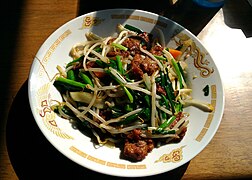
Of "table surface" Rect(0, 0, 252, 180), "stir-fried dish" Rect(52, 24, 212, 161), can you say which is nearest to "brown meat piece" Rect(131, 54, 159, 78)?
"stir-fried dish" Rect(52, 24, 212, 161)

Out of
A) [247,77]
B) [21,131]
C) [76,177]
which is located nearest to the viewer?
[76,177]

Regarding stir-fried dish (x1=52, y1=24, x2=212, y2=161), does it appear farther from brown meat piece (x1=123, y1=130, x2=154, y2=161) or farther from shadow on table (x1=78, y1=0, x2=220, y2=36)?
shadow on table (x1=78, y1=0, x2=220, y2=36)

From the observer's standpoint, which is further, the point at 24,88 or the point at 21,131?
the point at 24,88

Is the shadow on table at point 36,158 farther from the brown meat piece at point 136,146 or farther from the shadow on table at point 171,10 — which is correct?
the shadow on table at point 171,10

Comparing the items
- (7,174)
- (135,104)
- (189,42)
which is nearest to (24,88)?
(7,174)

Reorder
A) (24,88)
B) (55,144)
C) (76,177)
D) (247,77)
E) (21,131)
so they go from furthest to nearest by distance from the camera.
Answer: (247,77)
(24,88)
(21,131)
(76,177)
(55,144)

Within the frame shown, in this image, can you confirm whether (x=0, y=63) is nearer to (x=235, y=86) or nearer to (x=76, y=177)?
(x=76, y=177)

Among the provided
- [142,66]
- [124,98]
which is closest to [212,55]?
[142,66]
